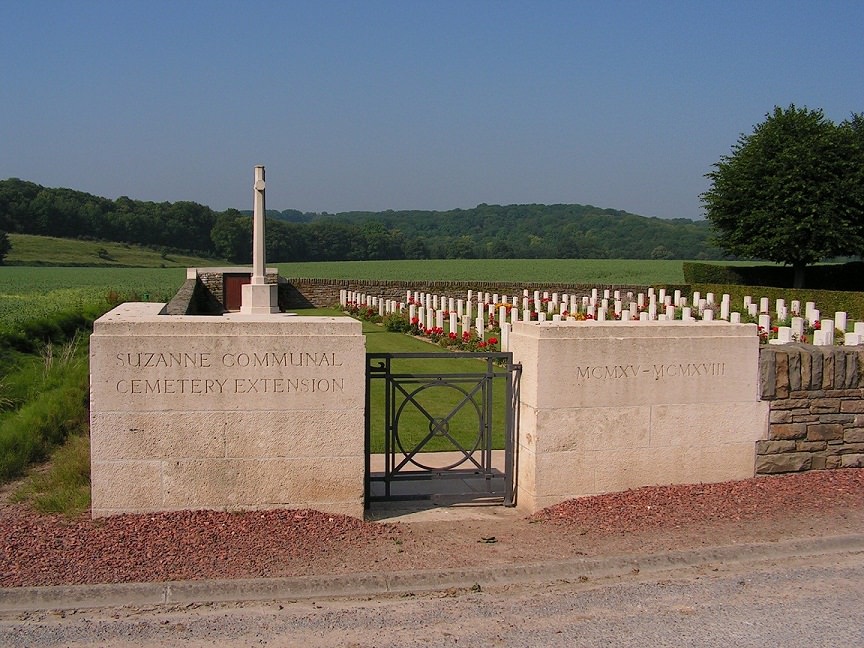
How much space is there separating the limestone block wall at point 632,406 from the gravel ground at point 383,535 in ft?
0.56

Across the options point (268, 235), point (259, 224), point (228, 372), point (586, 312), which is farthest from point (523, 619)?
point (268, 235)

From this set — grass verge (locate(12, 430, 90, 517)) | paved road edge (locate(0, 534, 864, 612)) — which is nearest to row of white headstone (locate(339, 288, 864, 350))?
grass verge (locate(12, 430, 90, 517))

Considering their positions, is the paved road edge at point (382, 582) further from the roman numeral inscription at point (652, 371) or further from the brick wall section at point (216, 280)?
the brick wall section at point (216, 280)

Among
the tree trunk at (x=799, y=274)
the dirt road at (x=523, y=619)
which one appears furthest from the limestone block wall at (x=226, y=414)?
the tree trunk at (x=799, y=274)

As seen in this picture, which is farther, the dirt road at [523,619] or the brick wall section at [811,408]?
the brick wall section at [811,408]

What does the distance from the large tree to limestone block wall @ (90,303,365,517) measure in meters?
30.6

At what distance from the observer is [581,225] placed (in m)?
107

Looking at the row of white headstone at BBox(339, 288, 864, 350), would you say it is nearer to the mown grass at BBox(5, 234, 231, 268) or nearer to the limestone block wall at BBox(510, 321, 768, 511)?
the limestone block wall at BBox(510, 321, 768, 511)

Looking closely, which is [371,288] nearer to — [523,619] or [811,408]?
[811,408]

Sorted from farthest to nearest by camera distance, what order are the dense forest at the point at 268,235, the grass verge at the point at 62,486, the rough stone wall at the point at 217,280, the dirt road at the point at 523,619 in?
the dense forest at the point at 268,235
the rough stone wall at the point at 217,280
the grass verge at the point at 62,486
the dirt road at the point at 523,619

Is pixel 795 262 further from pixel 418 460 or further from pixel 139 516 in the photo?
pixel 139 516

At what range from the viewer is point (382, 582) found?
431 cm

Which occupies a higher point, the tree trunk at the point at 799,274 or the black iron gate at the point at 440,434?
the tree trunk at the point at 799,274

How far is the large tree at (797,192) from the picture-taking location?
32.3 m
